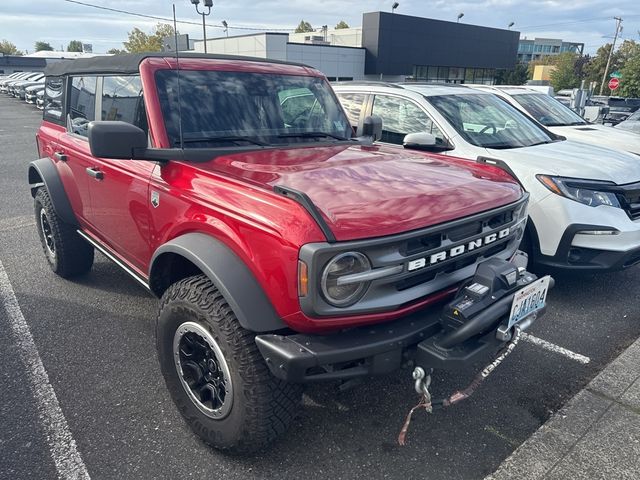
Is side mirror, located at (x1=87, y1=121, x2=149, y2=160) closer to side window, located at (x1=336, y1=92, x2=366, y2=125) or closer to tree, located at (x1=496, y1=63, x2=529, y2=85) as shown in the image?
side window, located at (x1=336, y1=92, x2=366, y2=125)

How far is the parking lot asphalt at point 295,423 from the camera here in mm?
2389

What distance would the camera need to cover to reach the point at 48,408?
275 cm

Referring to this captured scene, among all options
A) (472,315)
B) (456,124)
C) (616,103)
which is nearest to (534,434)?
(472,315)

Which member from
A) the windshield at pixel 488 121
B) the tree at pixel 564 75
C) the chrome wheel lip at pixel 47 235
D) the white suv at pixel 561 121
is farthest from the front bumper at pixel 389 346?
the tree at pixel 564 75

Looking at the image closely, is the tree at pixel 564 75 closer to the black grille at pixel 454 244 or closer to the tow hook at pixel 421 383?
the black grille at pixel 454 244

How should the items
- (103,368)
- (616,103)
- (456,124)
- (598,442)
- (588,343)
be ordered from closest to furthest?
(598,442) → (103,368) → (588,343) → (456,124) → (616,103)

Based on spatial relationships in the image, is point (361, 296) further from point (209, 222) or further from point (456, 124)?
point (456, 124)

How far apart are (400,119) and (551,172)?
1767 mm

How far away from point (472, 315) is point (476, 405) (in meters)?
1.06

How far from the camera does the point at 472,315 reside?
83.1 inches

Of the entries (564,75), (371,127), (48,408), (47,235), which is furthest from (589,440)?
(564,75)

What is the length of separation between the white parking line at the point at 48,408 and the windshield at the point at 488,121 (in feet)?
13.4

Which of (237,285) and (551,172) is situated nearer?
(237,285)

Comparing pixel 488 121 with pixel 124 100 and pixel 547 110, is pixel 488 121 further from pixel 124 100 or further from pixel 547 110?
pixel 124 100
